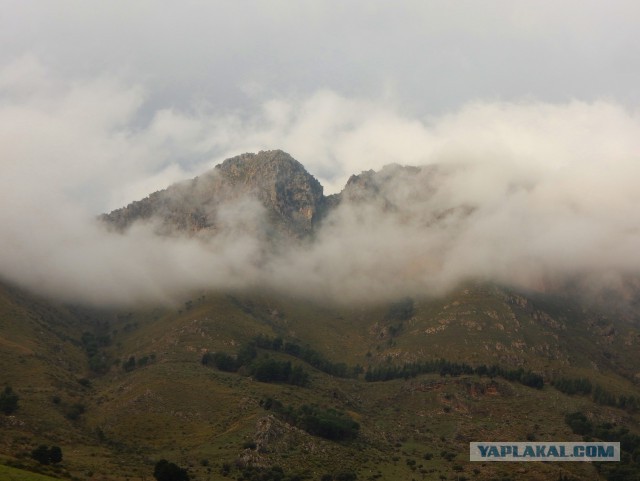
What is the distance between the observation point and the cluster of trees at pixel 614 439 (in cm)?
15450

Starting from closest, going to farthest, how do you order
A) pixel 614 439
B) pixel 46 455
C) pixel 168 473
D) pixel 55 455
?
pixel 46 455
pixel 55 455
pixel 168 473
pixel 614 439

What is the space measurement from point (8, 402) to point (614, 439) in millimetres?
165679

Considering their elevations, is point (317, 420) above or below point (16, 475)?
above

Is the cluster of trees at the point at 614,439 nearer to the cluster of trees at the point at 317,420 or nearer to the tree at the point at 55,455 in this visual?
the cluster of trees at the point at 317,420

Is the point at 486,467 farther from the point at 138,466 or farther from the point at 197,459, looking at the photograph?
the point at 138,466

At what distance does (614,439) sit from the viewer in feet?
584

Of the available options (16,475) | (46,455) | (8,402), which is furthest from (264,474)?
(8,402)

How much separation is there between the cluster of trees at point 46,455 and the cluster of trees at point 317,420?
64657 mm

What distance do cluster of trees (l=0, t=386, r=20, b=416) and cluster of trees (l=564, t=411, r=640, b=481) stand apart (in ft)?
487

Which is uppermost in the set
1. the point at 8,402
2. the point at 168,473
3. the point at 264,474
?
the point at 8,402

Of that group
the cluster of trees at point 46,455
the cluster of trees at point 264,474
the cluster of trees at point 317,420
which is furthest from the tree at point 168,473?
the cluster of trees at point 317,420

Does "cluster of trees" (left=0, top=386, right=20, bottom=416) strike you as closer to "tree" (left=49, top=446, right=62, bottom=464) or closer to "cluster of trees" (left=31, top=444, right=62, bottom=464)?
"cluster of trees" (left=31, top=444, right=62, bottom=464)

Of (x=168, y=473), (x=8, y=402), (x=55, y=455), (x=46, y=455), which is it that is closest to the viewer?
(x=46, y=455)

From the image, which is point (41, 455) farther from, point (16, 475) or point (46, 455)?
point (16, 475)
